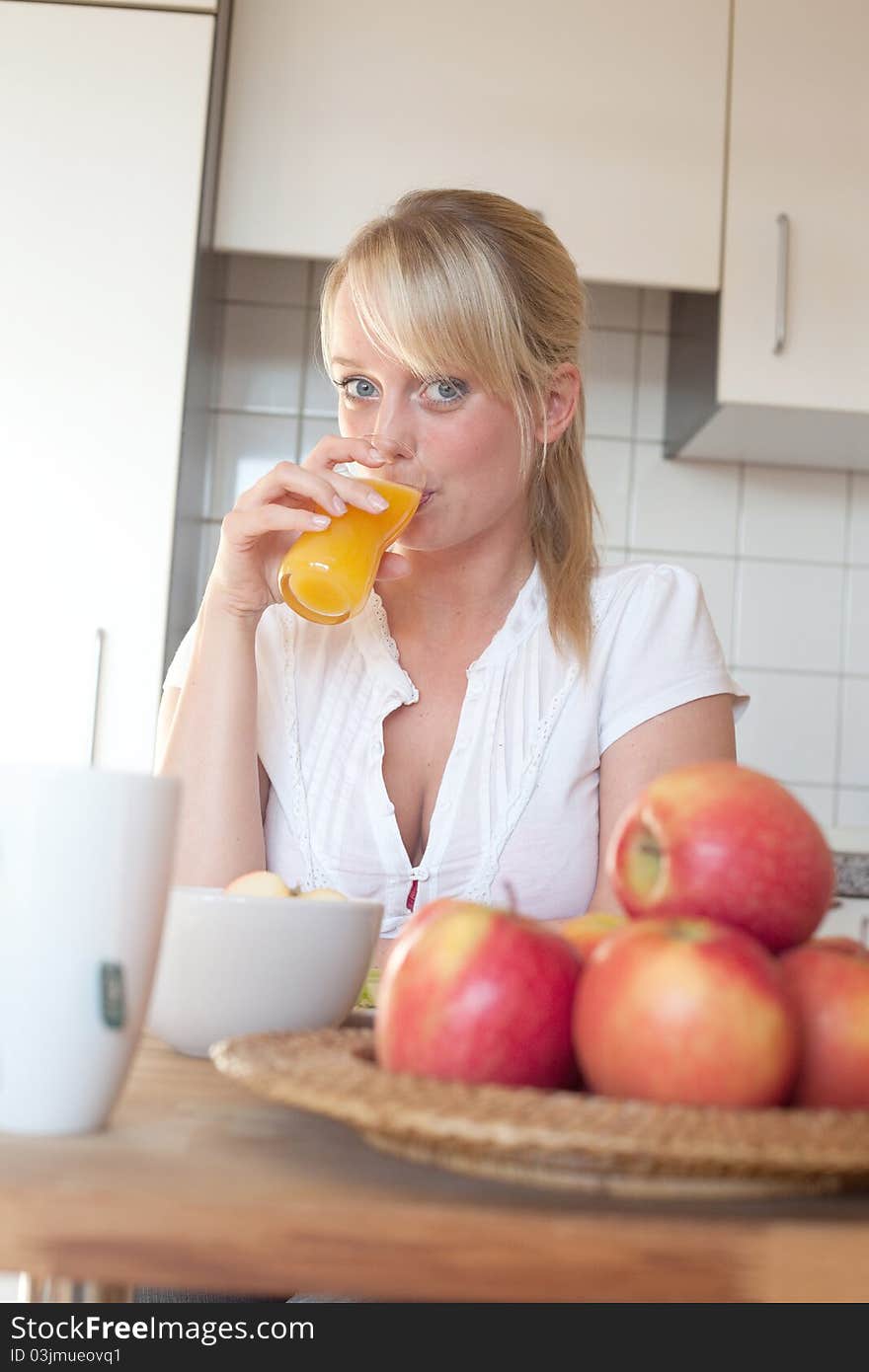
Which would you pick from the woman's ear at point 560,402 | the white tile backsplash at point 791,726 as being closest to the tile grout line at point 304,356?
the white tile backsplash at point 791,726

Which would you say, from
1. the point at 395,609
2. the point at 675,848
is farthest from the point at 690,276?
the point at 675,848

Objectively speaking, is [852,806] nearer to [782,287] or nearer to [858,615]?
[858,615]

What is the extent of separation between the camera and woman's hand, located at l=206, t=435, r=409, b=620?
1185 mm

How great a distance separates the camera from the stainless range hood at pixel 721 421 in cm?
238

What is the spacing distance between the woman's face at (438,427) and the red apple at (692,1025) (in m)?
0.96

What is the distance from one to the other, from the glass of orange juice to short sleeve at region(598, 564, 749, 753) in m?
0.31

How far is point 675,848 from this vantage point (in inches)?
19.8

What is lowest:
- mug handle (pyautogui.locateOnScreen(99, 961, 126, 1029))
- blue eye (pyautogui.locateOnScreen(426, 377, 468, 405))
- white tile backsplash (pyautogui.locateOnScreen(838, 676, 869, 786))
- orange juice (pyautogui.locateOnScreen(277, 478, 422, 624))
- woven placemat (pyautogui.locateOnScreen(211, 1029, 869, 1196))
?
woven placemat (pyautogui.locateOnScreen(211, 1029, 869, 1196))

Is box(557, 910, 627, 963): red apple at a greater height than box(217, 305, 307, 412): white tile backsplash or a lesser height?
lesser

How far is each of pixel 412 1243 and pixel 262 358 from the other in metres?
2.44

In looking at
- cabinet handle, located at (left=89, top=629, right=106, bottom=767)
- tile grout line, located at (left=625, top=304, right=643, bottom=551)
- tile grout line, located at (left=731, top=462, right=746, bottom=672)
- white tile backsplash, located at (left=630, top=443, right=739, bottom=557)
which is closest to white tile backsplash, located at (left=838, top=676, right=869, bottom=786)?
tile grout line, located at (left=731, top=462, right=746, bottom=672)

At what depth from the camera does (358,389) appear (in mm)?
1430

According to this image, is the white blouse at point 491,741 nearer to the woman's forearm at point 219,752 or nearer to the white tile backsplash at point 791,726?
the woman's forearm at point 219,752

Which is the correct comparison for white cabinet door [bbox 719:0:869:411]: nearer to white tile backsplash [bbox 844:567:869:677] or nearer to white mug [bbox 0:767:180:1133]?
white tile backsplash [bbox 844:567:869:677]
